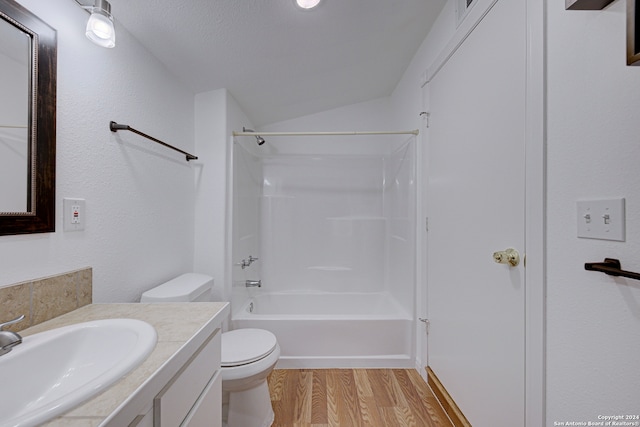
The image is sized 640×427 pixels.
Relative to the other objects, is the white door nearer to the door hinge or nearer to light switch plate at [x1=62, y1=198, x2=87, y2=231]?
the door hinge

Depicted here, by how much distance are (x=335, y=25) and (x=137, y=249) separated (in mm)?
1650

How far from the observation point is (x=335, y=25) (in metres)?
1.52

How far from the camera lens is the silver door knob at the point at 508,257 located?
989 mm

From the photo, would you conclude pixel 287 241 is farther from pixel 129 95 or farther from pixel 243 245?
pixel 129 95

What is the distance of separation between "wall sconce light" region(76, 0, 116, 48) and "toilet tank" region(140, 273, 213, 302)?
1.10 m

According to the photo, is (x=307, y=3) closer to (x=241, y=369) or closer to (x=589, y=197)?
(x=589, y=197)

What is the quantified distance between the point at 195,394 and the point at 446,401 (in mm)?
1379

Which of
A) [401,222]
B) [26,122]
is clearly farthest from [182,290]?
[401,222]

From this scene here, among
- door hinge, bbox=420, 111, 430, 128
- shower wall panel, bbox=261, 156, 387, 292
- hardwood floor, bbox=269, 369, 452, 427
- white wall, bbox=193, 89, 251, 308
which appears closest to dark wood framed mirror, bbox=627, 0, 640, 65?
door hinge, bbox=420, 111, 430, 128

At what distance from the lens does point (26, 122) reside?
840 millimetres

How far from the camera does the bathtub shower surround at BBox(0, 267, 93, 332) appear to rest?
2.56 feet

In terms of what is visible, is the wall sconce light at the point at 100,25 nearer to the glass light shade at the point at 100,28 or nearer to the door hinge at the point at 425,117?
the glass light shade at the point at 100,28

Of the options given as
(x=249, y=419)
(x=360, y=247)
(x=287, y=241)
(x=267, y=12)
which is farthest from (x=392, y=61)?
(x=249, y=419)

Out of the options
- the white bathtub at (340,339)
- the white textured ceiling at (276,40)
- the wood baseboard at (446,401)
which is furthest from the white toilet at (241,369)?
the white textured ceiling at (276,40)
